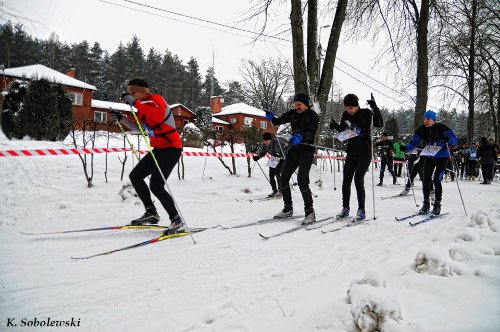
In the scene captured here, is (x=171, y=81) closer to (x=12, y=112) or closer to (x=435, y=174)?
(x=12, y=112)

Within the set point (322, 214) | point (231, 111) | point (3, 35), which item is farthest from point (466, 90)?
point (231, 111)

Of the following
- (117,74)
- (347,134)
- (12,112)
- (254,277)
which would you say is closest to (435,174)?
(347,134)

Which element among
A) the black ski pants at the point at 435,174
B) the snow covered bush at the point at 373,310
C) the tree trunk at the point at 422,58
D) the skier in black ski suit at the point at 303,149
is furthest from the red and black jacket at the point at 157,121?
the tree trunk at the point at 422,58

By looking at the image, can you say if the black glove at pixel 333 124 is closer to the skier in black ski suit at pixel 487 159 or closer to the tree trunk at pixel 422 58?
the tree trunk at pixel 422 58

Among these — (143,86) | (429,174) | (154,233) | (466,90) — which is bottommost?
(154,233)

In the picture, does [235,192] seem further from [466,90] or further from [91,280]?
[466,90]

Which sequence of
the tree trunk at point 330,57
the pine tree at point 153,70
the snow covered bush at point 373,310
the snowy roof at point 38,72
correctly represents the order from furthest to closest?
the pine tree at point 153,70 < the snowy roof at point 38,72 < the tree trunk at point 330,57 < the snow covered bush at point 373,310

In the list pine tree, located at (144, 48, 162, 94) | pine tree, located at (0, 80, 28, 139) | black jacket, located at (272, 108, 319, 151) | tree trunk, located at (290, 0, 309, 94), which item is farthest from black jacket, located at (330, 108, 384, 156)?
pine tree, located at (144, 48, 162, 94)

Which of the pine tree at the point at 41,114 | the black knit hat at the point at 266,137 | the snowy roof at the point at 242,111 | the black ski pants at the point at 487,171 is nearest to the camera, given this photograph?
the black knit hat at the point at 266,137

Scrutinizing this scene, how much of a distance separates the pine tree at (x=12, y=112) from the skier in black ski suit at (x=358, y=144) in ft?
50.2

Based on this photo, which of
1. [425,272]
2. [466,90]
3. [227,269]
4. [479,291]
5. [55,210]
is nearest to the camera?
[479,291]

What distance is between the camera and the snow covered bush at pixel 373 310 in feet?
5.51

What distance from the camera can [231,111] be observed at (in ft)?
156

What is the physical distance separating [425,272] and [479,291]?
0.39 meters
